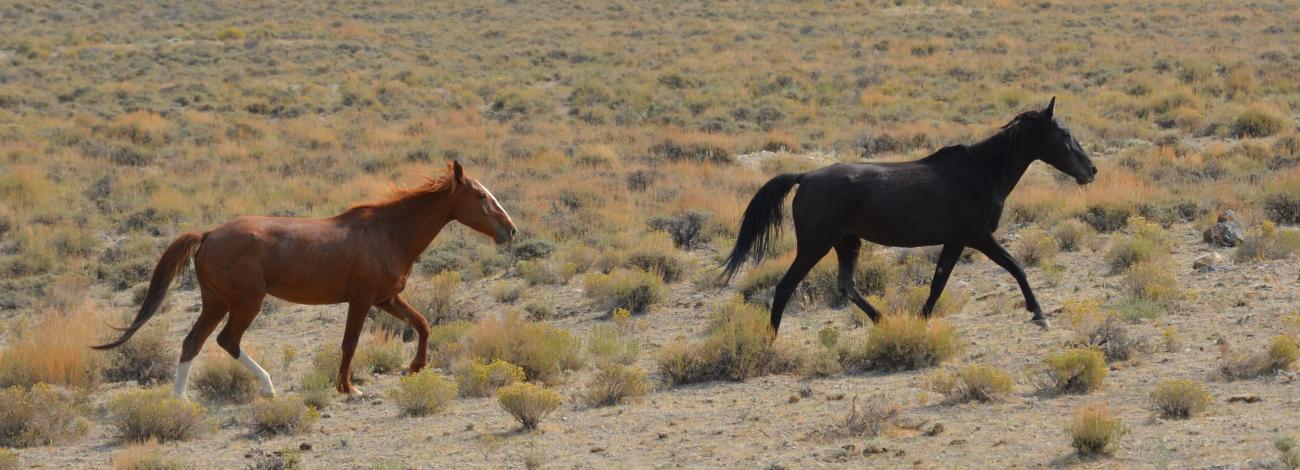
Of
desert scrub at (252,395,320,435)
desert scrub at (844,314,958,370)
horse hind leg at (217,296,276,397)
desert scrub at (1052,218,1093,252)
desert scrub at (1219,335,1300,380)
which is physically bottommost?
desert scrub at (1052,218,1093,252)

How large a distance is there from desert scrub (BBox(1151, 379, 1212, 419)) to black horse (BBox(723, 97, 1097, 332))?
3131 millimetres

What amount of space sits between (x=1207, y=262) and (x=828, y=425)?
22.4 ft

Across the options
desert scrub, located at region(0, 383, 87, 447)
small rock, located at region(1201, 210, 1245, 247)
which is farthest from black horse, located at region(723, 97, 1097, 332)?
desert scrub, located at region(0, 383, 87, 447)

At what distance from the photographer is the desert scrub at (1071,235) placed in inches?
592

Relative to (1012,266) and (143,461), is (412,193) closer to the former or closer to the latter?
(143,461)

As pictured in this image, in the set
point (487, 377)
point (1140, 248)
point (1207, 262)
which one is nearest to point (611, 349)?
point (487, 377)

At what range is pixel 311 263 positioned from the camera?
9648 mm

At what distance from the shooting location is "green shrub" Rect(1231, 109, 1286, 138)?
23.8 m

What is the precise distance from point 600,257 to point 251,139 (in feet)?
49.5

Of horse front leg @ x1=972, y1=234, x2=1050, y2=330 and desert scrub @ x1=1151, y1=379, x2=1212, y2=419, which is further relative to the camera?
horse front leg @ x1=972, y1=234, x2=1050, y2=330

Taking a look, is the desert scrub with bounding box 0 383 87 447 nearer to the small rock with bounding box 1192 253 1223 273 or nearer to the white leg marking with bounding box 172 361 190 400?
the white leg marking with bounding box 172 361 190 400

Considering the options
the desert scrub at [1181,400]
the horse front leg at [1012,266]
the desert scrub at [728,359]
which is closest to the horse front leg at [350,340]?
the desert scrub at [728,359]

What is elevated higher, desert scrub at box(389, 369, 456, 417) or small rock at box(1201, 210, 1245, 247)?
desert scrub at box(389, 369, 456, 417)

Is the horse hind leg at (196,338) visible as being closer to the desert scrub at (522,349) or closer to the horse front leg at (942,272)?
the desert scrub at (522,349)
